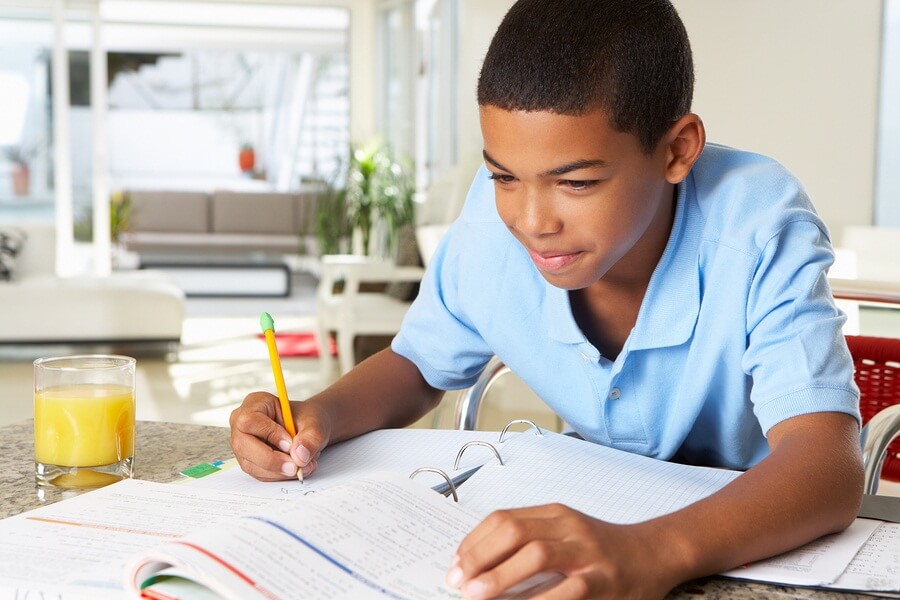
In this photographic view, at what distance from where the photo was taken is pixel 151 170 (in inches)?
480

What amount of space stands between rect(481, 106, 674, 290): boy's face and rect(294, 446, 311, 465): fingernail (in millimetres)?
262

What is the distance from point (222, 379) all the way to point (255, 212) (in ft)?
18.1

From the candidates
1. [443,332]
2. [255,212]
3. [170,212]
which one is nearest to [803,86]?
[443,332]

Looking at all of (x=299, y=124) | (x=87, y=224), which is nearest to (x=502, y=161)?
(x=87, y=224)

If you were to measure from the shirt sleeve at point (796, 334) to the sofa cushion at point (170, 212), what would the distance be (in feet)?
32.0

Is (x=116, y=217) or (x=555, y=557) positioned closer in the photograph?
(x=555, y=557)

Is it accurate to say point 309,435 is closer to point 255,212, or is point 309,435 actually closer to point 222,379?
point 222,379

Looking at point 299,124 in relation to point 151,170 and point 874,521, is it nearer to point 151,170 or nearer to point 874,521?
point 151,170

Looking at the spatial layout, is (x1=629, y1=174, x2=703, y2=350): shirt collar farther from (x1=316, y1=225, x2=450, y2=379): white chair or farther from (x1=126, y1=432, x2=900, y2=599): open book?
(x1=316, y1=225, x2=450, y2=379): white chair

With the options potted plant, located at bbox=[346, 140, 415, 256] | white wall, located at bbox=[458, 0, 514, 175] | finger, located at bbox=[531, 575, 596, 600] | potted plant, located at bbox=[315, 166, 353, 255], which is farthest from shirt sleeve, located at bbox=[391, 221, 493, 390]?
potted plant, located at bbox=[315, 166, 353, 255]

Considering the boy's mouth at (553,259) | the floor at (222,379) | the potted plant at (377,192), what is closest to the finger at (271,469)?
the boy's mouth at (553,259)

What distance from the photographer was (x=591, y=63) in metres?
0.84

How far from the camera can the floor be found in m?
3.50

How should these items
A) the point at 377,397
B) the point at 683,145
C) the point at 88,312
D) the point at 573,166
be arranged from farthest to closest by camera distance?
the point at 88,312, the point at 377,397, the point at 683,145, the point at 573,166
